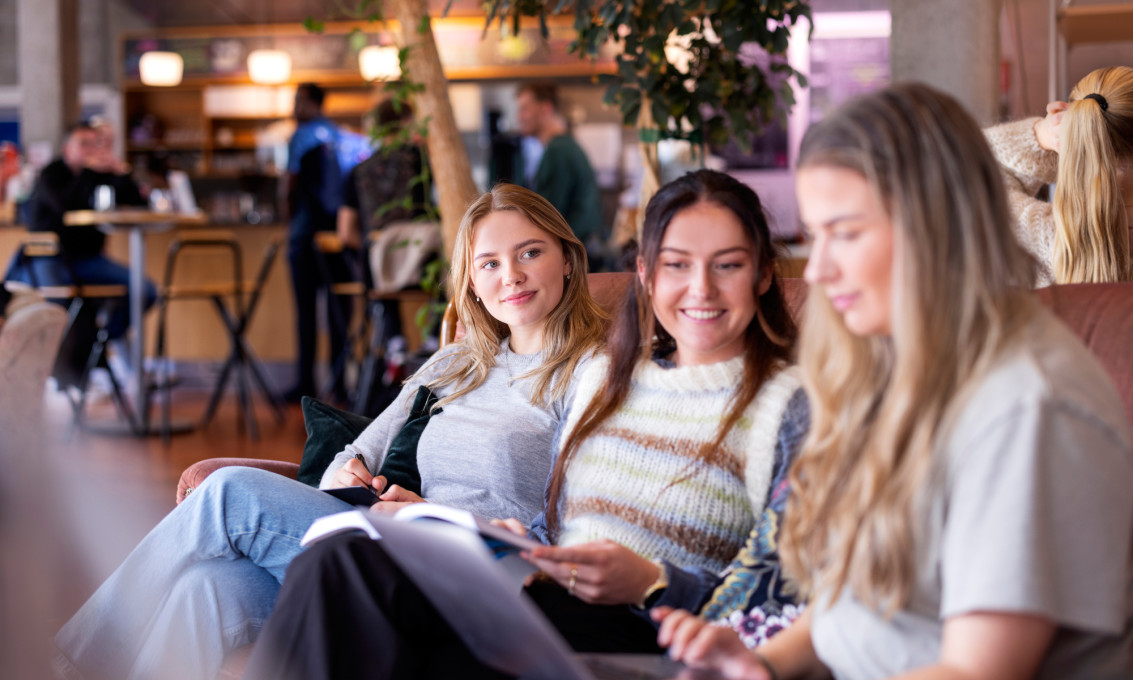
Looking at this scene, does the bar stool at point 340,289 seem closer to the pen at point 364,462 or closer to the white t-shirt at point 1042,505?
the pen at point 364,462

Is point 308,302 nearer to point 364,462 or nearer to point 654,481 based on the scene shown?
point 364,462

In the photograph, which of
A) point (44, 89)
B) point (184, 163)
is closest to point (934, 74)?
point (44, 89)

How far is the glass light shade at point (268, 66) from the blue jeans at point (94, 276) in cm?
341

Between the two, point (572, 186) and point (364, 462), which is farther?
point (572, 186)

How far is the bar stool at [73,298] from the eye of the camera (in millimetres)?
4949

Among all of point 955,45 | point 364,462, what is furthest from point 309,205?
point 364,462

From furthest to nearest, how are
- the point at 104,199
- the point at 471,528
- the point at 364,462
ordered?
the point at 104,199 → the point at 364,462 → the point at 471,528

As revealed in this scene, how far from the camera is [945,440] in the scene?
0.89 metres

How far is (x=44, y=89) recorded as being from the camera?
7.02m

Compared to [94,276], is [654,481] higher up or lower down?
lower down

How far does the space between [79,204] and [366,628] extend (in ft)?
15.3

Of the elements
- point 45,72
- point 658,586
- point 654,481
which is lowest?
point 658,586

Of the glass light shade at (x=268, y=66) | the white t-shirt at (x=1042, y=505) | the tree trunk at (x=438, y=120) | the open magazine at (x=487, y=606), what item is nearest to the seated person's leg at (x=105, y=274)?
the tree trunk at (x=438, y=120)

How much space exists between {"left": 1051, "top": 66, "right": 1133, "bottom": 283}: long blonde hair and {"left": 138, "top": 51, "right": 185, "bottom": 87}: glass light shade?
26.9ft
